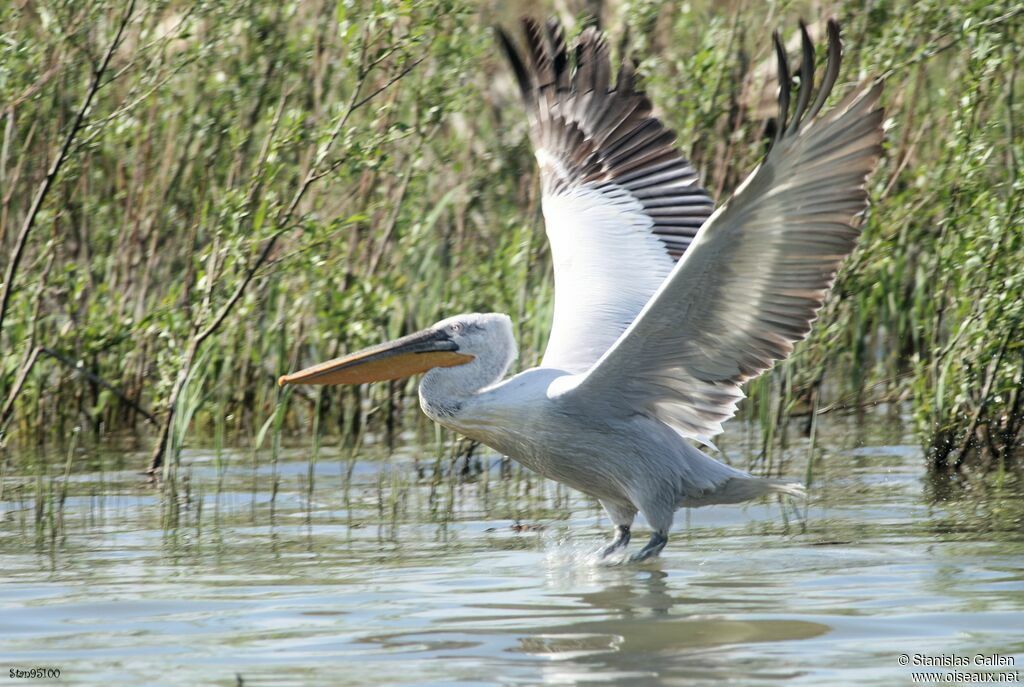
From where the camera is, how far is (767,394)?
746 centimetres

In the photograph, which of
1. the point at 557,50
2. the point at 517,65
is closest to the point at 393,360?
the point at 517,65

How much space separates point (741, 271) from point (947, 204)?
8.44ft

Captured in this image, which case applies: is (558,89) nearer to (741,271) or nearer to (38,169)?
(741,271)

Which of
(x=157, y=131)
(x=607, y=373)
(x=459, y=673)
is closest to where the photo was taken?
(x=459, y=673)

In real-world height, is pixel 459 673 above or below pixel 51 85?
below

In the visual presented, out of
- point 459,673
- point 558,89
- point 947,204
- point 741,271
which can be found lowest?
point 459,673

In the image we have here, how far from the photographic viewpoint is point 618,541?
589cm

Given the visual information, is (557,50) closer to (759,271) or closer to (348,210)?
(759,271)

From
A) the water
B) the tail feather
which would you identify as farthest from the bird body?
the water

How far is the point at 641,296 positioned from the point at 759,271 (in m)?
1.39

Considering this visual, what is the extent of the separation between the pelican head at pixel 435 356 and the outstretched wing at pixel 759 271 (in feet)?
1.68

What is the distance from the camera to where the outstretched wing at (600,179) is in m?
6.54

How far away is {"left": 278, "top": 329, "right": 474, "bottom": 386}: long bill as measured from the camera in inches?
238

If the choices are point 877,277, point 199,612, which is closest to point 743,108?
point 877,277
